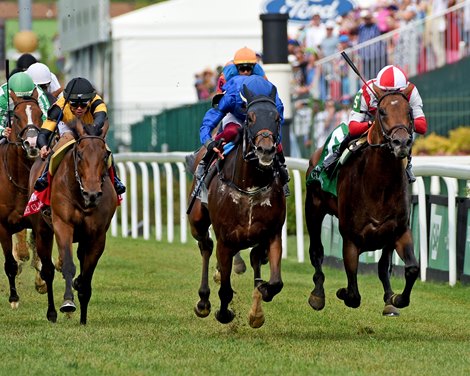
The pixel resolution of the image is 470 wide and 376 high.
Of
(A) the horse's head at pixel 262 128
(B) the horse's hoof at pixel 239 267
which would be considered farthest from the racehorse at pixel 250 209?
(B) the horse's hoof at pixel 239 267

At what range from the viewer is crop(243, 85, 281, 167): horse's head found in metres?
9.58

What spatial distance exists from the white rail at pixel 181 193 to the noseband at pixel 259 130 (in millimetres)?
3215

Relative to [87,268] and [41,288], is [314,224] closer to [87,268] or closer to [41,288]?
[87,268]

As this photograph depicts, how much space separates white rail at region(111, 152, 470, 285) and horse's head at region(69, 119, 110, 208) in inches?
143

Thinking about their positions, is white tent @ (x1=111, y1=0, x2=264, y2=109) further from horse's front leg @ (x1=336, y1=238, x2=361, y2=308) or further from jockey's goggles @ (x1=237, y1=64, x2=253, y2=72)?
horse's front leg @ (x1=336, y1=238, x2=361, y2=308)

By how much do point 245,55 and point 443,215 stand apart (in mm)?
2859

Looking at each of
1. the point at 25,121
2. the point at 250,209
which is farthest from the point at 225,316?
the point at 25,121

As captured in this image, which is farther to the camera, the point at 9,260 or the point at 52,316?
the point at 9,260

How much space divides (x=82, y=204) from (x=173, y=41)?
21.1 metres

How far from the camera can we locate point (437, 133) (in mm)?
20359

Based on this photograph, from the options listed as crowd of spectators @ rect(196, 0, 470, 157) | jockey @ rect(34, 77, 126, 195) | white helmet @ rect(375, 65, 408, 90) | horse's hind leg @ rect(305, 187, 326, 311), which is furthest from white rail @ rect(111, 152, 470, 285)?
jockey @ rect(34, 77, 126, 195)

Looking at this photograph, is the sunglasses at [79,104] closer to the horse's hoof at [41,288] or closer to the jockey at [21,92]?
the jockey at [21,92]

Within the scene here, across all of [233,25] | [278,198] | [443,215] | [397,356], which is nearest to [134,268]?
[443,215]

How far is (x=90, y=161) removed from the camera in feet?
34.3
